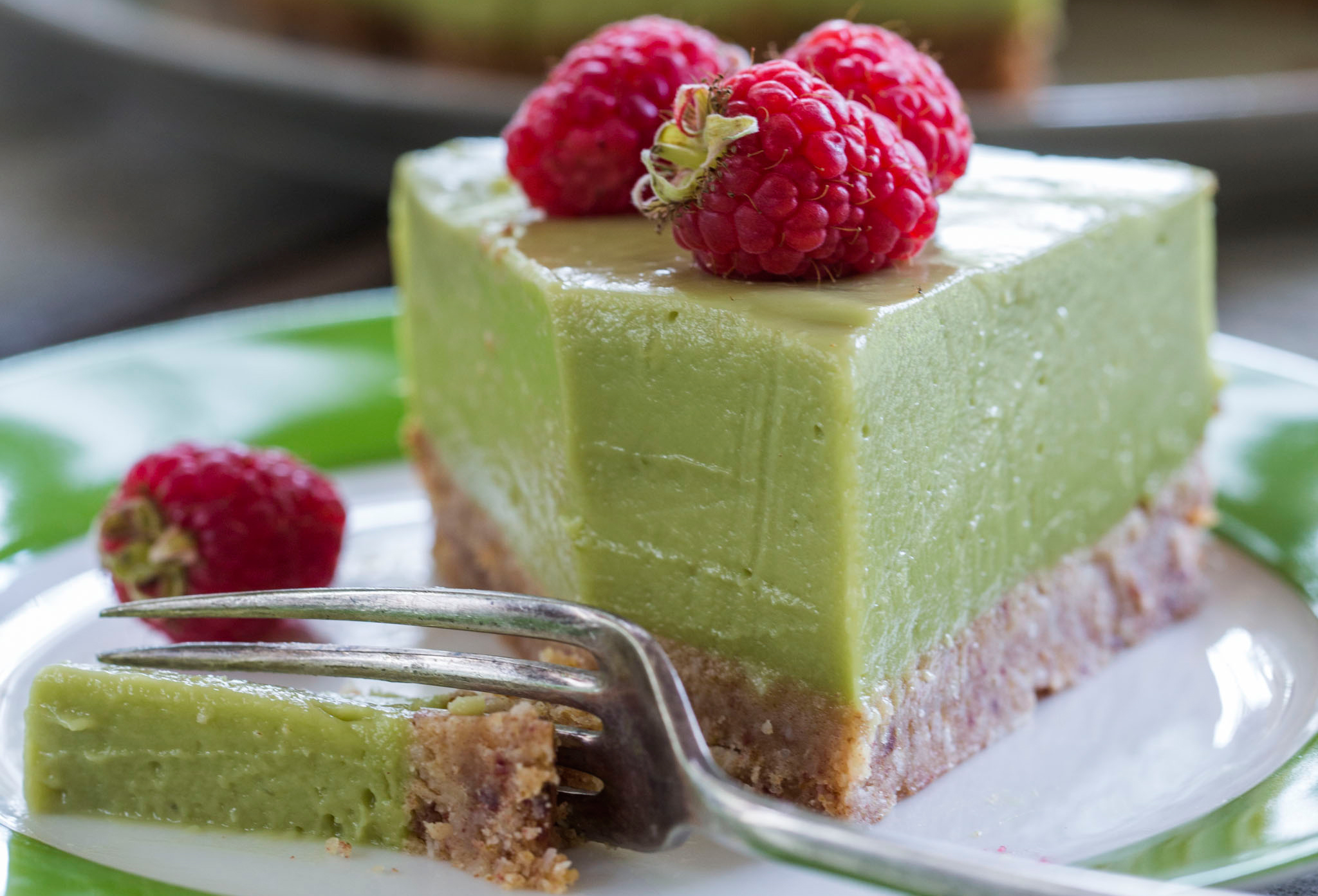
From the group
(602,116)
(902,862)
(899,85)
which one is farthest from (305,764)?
(899,85)

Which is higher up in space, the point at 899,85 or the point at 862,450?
the point at 899,85

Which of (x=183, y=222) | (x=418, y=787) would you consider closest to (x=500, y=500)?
(x=418, y=787)

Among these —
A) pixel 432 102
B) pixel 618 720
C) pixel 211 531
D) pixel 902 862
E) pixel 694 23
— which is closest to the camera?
pixel 902 862

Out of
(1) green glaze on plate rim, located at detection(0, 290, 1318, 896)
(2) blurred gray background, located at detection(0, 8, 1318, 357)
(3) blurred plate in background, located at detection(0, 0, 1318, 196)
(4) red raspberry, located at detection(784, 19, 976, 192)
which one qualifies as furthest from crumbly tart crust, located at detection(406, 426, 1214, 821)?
(3) blurred plate in background, located at detection(0, 0, 1318, 196)

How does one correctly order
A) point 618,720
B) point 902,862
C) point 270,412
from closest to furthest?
point 902,862, point 618,720, point 270,412

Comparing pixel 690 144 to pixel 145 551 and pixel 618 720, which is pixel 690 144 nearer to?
pixel 618 720

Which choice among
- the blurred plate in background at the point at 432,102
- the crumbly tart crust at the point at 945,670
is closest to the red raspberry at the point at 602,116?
the crumbly tart crust at the point at 945,670

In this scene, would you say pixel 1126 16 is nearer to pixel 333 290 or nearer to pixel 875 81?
Answer: pixel 333 290
